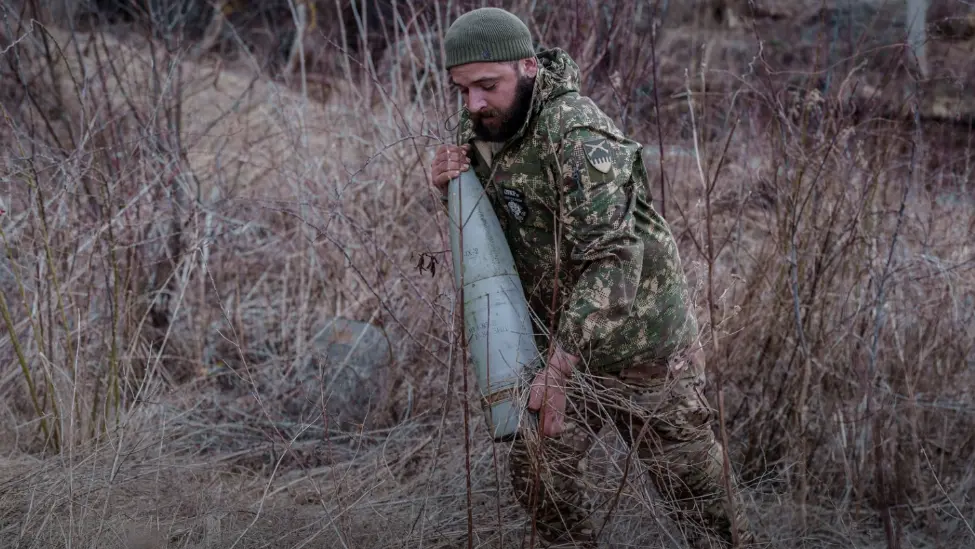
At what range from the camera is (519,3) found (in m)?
5.79

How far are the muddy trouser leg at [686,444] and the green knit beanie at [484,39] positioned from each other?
1015 millimetres

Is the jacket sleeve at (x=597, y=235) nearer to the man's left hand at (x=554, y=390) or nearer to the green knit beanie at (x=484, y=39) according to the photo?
the man's left hand at (x=554, y=390)

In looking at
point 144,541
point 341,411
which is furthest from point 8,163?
point 341,411

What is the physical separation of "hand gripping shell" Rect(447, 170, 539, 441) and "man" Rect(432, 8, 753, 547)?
0.22 ft

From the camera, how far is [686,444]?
112 inches

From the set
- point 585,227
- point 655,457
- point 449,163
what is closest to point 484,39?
point 449,163

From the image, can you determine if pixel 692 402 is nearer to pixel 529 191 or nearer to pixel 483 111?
pixel 529 191

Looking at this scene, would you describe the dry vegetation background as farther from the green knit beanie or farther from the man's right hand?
the green knit beanie

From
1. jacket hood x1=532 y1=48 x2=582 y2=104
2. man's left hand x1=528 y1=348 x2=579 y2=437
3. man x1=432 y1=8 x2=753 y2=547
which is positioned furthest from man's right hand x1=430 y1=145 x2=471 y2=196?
man's left hand x1=528 y1=348 x2=579 y2=437

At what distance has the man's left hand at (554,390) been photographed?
8.18ft

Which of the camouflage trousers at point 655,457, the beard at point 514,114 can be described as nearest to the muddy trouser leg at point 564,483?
the camouflage trousers at point 655,457

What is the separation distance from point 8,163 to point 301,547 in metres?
1.73

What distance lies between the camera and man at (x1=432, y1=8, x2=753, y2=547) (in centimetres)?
249

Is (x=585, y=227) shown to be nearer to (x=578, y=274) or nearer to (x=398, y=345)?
(x=578, y=274)
